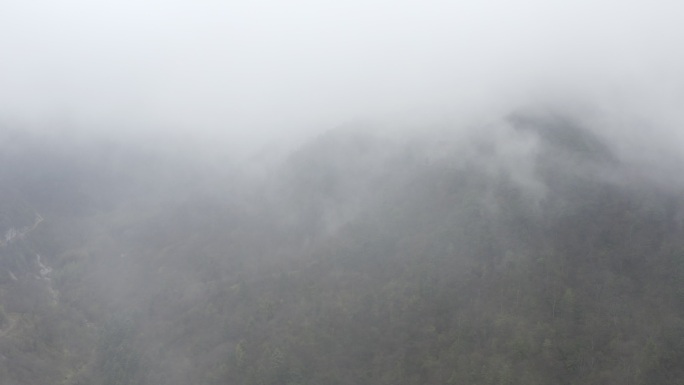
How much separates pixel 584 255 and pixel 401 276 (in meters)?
49.9

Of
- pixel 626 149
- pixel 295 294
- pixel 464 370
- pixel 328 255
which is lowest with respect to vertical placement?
pixel 464 370

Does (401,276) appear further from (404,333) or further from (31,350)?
(31,350)

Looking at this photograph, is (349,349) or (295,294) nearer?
(349,349)

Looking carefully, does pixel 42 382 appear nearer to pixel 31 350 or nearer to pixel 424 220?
pixel 31 350

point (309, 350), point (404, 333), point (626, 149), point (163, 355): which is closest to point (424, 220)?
point (404, 333)

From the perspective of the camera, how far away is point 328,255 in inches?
7825

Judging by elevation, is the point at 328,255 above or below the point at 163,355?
above

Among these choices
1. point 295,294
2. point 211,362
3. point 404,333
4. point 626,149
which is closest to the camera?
point 404,333

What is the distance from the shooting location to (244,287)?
197375 millimetres

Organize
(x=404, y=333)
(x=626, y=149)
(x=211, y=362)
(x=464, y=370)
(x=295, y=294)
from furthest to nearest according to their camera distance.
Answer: (x=626, y=149) < (x=295, y=294) < (x=211, y=362) < (x=404, y=333) < (x=464, y=370)

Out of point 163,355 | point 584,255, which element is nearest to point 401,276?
point 584,255

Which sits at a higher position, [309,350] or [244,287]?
[244,287]

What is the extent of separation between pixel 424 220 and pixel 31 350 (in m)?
129

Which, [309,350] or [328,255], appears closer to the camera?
[309,350]
